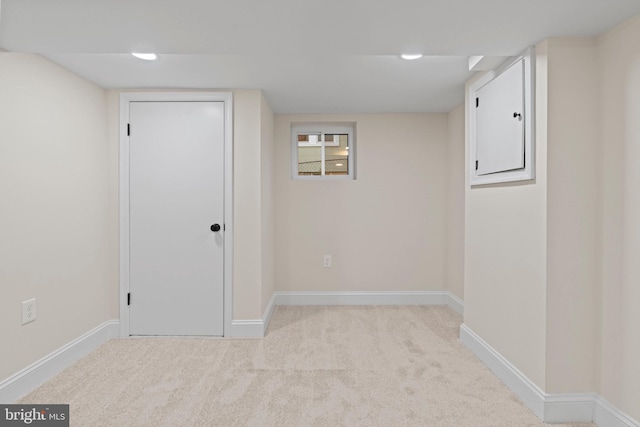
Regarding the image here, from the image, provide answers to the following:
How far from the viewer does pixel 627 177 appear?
171 centimetres

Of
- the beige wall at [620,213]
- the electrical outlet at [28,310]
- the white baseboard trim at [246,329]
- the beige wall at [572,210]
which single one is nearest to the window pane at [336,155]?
the white baseboard trim at [246,329]

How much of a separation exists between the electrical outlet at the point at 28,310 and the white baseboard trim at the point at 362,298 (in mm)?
2234

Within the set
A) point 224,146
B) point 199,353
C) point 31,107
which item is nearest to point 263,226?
point 224,146

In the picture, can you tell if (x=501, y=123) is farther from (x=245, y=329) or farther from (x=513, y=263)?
(x=245, y=329)

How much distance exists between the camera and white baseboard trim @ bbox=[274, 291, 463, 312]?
13.4 ft

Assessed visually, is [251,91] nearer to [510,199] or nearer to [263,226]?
[263,226]

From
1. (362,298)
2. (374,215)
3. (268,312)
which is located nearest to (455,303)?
(362,298)

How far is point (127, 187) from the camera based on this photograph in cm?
307

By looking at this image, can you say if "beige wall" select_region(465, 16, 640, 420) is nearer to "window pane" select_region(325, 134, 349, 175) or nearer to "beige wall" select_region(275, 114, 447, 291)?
"beige wall" select_region(275, 114, 447, 291)

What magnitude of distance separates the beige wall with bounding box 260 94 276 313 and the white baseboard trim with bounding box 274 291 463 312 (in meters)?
0.26

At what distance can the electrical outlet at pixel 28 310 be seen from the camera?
2.18m

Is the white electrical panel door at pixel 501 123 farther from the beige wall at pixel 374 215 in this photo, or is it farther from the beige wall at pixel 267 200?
the beige wall at pixel 267 200

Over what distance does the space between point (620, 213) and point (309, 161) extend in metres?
2.95

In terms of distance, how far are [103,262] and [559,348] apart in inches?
127
